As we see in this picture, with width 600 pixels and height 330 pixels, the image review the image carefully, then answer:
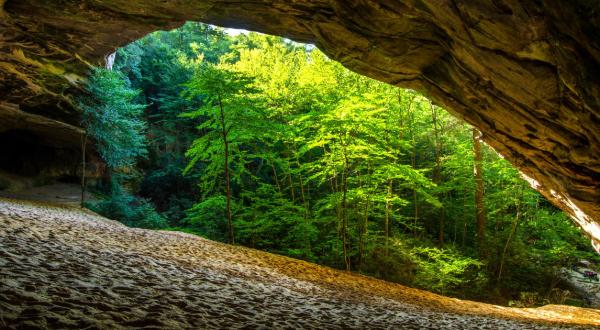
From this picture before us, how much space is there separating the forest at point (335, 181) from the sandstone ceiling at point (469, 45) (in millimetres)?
2639

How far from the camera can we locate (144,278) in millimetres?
4539

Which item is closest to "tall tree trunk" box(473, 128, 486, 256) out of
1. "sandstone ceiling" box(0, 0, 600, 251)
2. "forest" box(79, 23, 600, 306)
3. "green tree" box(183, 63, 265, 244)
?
"forest" box(79, 23, 600, 306)

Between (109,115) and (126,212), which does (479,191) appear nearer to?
(126,212)

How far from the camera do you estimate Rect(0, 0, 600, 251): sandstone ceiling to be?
512cm

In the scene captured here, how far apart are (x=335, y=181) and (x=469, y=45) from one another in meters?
11.1

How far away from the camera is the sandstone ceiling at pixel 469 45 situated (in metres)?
5.12

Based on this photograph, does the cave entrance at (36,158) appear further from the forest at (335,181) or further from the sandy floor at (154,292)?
the sandy floor at (154,292)

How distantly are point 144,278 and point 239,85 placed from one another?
7.61 m

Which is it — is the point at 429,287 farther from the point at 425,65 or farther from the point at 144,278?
the point at 144,278

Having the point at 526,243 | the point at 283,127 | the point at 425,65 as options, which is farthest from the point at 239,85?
the point at 526,243

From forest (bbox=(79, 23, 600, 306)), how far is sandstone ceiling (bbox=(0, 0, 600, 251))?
264 cm

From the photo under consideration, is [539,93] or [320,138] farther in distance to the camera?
[320,138]

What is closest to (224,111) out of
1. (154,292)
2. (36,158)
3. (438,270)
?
(154,292)

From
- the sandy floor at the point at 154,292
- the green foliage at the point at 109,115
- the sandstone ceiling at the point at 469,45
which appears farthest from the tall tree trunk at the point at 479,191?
the green foliage at the point at 109,115
